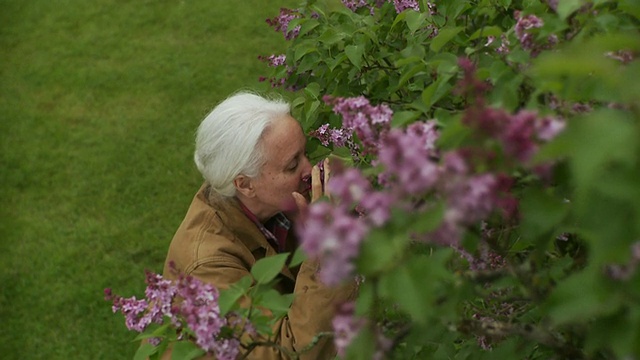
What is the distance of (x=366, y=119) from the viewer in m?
1.49

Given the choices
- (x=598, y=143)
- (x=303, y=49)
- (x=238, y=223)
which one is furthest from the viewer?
(x=238, y=223)

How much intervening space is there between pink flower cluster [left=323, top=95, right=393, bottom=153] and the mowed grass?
11.0 ft

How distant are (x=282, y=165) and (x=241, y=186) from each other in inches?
6.6

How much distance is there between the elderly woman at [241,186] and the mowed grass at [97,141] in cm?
189

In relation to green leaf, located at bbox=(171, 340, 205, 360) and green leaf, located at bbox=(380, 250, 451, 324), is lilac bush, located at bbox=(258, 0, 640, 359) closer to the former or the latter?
green leaf, located at bbox=(380, 250, 451, 324)

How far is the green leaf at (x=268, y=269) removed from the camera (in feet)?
5.11

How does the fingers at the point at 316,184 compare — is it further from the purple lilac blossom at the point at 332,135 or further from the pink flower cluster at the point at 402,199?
the pink flower cluster at the point at 402,199

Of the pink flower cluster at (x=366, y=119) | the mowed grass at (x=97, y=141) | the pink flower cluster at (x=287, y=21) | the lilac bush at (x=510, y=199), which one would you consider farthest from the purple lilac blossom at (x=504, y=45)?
the mowed grass at (x=97, y=141)

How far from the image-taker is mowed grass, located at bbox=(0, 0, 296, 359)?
4844 mm

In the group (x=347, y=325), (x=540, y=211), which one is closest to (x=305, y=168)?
(x=347, y=325)

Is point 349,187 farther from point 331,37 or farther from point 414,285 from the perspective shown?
point 331,37

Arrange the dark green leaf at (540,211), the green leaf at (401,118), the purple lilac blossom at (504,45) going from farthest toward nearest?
the purple lilac blossom at (504,45) < the green leaf at (401,118) < the dark green leaf at (540,211)

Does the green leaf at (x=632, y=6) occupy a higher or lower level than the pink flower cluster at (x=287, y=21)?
higher

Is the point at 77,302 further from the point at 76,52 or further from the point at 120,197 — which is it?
the point at 76,52
